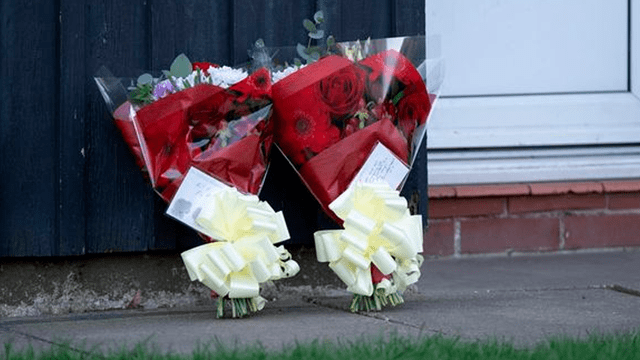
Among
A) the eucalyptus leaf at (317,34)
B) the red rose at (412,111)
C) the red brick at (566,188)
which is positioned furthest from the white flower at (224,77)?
the red brick at (566,188)

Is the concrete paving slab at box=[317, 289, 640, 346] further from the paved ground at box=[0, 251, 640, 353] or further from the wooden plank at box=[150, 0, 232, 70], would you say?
the wooden plank at box=[150, 0, 232, 70]

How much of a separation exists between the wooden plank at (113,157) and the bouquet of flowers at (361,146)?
1.40 ft

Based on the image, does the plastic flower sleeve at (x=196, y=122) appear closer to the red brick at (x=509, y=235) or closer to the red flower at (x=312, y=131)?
the red flower at (x=312, y=131)

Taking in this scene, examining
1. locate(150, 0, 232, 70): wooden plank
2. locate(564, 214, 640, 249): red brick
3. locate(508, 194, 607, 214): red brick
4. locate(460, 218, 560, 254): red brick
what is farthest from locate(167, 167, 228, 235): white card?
locate(564, 214, 640, 249): red brick

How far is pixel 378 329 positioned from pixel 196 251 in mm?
503

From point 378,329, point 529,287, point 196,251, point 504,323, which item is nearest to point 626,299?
point 529,287

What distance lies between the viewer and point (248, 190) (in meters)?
3.50

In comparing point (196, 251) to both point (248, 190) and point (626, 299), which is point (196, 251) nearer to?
point (248, 190)

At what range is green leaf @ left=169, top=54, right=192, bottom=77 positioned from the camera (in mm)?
3576

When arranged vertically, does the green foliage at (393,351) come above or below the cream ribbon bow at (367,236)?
below

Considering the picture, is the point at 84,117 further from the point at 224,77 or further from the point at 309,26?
the point at 309,26

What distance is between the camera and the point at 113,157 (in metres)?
3.66

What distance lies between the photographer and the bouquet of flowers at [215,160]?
11.0 ft

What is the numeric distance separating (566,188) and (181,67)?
1.65m
